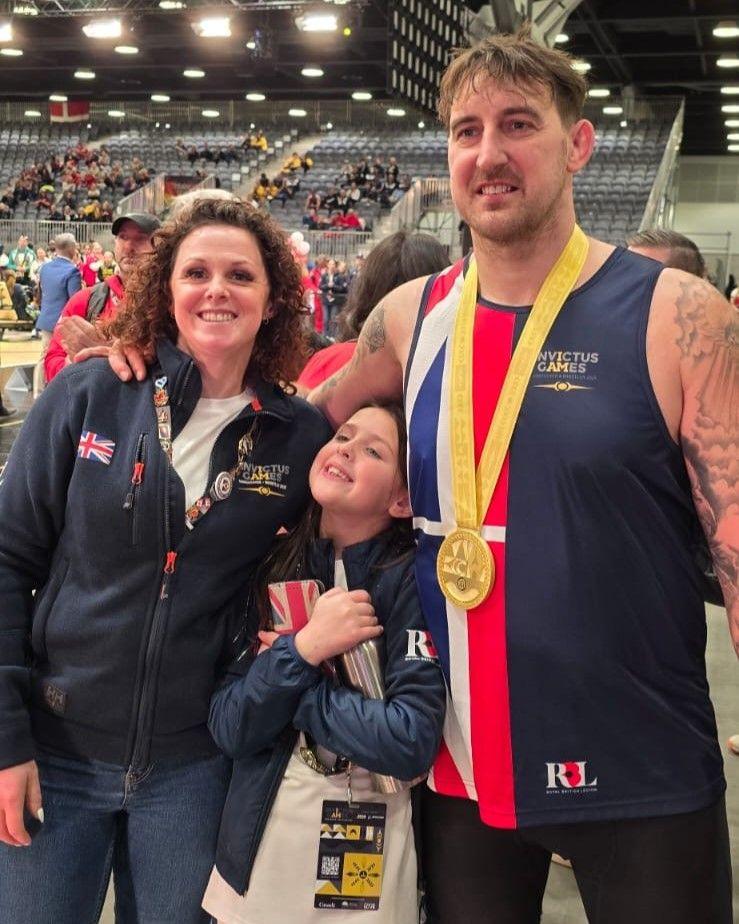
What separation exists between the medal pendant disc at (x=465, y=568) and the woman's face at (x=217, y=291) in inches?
21.0

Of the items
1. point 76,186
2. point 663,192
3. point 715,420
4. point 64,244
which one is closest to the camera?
point 715,420

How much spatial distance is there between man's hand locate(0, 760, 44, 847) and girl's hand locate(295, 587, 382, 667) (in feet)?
1.63

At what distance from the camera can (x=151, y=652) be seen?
166 centimetres

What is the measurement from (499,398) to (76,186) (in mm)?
28523

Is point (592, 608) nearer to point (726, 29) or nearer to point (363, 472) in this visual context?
point (363, 472)

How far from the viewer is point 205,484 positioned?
1.72 m

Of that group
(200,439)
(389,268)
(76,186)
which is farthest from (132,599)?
(76,186)

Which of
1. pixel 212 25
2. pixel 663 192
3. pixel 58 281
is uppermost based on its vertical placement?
pixel 212 25

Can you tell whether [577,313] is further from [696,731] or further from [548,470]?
[696,731]

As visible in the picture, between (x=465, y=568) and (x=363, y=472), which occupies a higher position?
(x=363, y=472)

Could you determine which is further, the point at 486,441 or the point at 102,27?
the point at 102,27

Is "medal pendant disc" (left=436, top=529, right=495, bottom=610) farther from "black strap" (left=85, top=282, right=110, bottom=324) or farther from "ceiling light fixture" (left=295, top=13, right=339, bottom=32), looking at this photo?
"ceiling light fixture" (left=295, top=13, right=339, bottom=32)

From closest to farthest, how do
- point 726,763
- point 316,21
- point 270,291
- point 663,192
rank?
point 270,291 < point 726,763 < point 316,21 < point 663,192

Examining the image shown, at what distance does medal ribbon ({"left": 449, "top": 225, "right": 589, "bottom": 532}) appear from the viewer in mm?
1576
